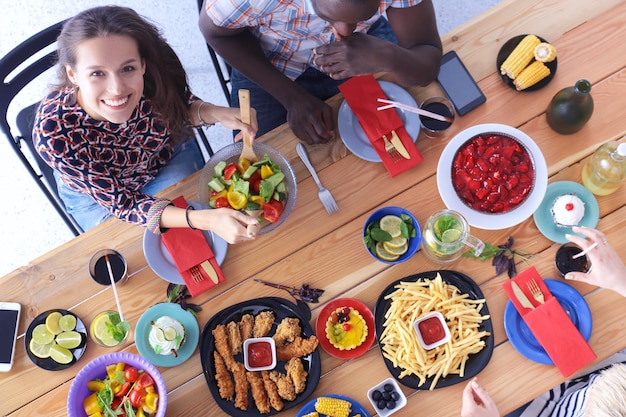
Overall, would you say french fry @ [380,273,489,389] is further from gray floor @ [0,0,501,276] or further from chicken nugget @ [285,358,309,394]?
gray floor @ [0,0,501,276]

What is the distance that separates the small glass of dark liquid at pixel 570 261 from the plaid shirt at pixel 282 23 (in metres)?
0.93

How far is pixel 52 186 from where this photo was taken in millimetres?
2133

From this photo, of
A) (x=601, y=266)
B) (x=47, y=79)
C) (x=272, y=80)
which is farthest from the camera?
(x=47, y=79)

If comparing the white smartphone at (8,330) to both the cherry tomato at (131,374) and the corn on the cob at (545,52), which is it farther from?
the corn on the cob at (545,52)

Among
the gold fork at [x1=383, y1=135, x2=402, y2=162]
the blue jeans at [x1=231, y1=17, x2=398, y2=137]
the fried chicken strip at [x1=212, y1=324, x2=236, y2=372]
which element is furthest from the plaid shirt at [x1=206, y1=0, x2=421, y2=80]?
the fried chicken strip at [x1=212, y1=324, x2=236, y2=372]

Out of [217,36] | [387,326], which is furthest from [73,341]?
[217,36]

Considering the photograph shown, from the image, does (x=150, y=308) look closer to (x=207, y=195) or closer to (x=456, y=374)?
(x=207, y=195)

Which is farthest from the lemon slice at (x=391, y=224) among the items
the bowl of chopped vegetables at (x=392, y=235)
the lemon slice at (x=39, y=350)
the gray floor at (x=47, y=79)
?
the gray floor at (x=47, y=79)

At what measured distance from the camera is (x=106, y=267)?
172 cm

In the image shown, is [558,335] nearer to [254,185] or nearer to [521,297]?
[521,297]

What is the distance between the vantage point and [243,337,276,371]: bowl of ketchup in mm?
1608

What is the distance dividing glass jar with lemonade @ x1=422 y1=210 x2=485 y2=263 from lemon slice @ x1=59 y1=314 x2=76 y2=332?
3.78ft

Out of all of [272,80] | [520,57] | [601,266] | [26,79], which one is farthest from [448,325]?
[26,79]

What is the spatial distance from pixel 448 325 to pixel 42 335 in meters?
1.27
